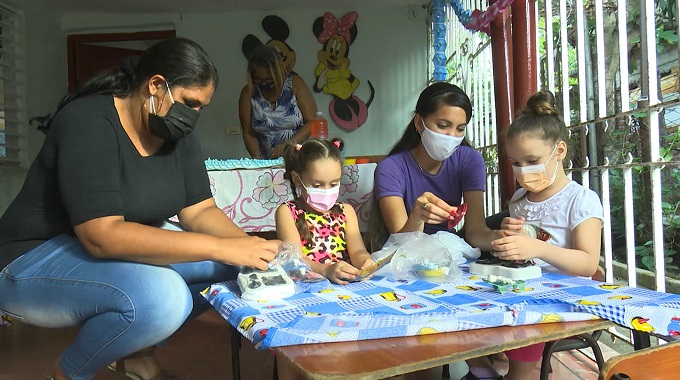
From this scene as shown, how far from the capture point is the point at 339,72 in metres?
5.89

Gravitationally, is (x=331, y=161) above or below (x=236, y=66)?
below

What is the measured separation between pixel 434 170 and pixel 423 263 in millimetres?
861

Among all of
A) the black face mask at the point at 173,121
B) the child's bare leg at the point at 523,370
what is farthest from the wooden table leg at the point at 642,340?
the black face mask at the point at 173,121

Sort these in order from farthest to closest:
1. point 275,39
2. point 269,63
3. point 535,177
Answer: point 275,39
point 269,63
point 535,177

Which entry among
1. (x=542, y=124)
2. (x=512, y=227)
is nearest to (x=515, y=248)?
(x=512, y=227)

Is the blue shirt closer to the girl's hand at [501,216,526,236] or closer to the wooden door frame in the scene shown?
the girl's hand at [501,216,526,236]

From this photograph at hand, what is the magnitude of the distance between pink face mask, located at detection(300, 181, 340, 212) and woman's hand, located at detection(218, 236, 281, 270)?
23.6 inches

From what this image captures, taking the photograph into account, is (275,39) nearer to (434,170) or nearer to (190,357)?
(434,170)

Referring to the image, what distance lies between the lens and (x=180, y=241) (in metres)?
1.46

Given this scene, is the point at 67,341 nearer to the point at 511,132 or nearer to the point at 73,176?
the point at 73,176

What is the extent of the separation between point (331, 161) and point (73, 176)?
0.93 meters

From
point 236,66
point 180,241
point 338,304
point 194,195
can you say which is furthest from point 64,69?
point 338,304

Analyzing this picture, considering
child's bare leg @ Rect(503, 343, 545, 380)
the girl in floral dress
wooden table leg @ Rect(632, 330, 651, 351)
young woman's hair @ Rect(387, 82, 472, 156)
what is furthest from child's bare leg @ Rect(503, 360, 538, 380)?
young woman's hair @ Rect(387, 82, 472, 156)

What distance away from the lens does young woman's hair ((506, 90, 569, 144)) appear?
1853mm
